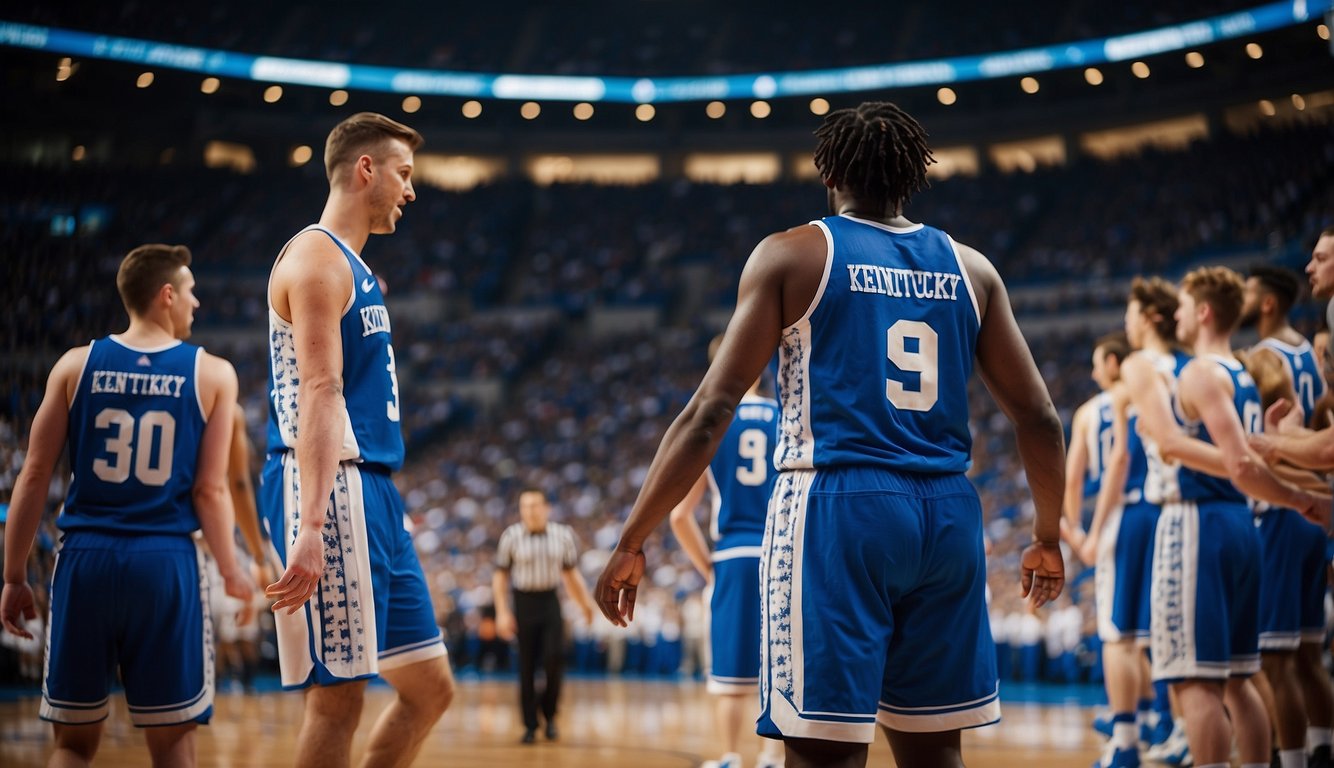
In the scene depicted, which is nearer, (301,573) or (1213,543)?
(301,573)

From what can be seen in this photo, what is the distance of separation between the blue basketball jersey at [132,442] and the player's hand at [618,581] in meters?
2.20

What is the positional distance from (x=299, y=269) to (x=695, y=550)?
359cm

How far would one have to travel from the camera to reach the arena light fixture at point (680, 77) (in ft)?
82.3

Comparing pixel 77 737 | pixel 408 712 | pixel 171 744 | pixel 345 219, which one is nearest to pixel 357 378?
pixel 345 219

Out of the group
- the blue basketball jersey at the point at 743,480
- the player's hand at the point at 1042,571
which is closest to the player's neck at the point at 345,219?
the player's hand at the point at 1042,571

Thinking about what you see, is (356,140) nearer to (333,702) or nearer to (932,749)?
(333,702)

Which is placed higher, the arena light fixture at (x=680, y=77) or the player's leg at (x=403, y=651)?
the arena light fixture at (x=680, y=77)

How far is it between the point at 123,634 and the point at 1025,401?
3.14m

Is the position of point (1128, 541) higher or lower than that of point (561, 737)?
higher

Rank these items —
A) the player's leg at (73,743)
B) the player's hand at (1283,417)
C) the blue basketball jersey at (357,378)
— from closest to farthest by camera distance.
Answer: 1. the blue basketball jersey at (357,378)
2. the player's leg at (73,743)
3. the player's hand at (1283,417)

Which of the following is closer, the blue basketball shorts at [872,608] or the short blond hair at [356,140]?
the blue basketball shorts at [872,608]

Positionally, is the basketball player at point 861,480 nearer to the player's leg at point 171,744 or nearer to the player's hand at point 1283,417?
the player's leg at point 171,744

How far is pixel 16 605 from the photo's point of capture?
4.42 meters

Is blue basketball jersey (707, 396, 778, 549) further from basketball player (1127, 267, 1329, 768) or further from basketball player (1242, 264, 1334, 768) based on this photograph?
basketball player (1242, 264, 1334, 768)
